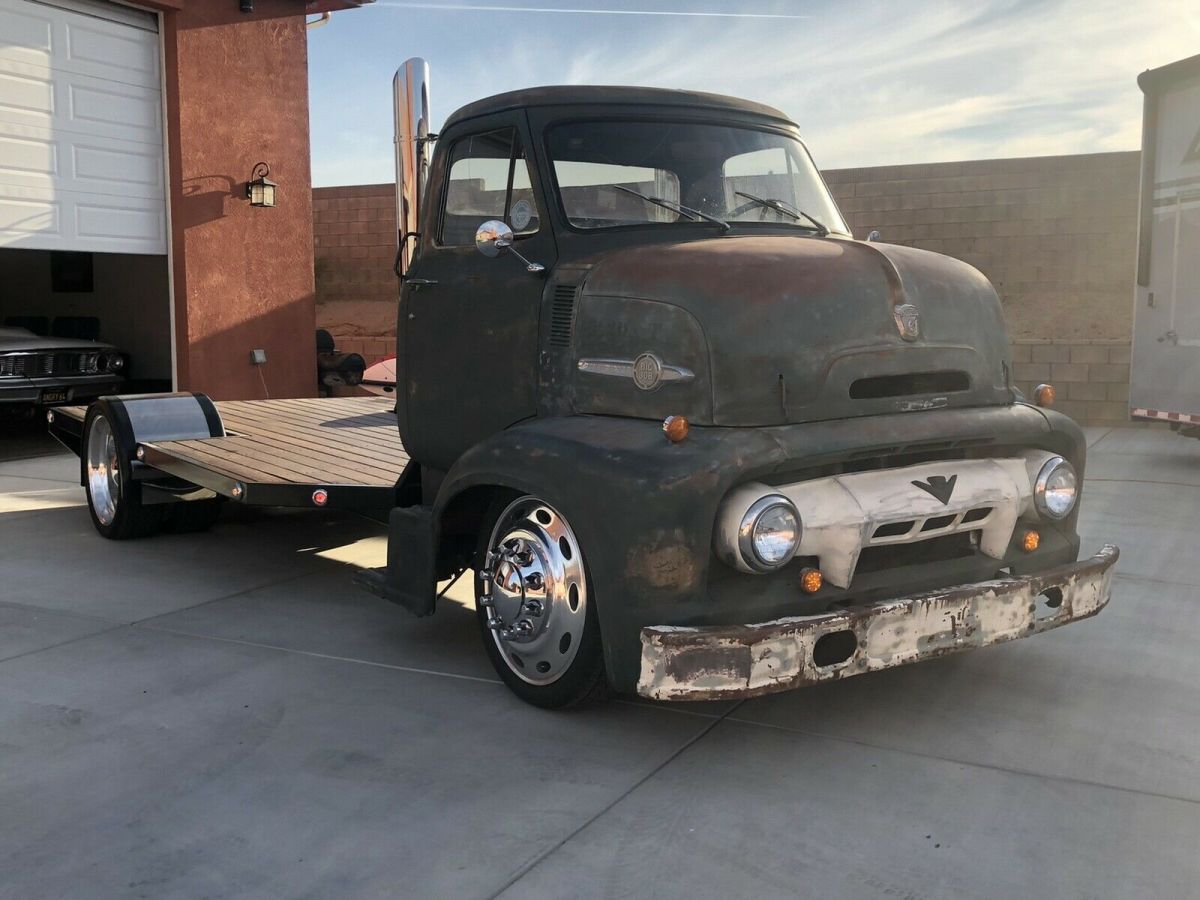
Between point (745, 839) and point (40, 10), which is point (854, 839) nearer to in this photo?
point (745, 839)

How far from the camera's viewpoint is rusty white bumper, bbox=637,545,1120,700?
342 cm

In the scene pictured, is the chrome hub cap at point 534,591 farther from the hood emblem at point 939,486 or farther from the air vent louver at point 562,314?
the hood emblem at point 939,486

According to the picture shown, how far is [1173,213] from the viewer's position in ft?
33.2

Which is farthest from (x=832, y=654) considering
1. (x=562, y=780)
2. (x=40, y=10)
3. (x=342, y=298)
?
(x=342, y=298)

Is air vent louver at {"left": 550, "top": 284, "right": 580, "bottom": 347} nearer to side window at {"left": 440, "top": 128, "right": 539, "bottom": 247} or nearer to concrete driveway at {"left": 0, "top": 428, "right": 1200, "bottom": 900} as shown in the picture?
side window at {"left": 440, "top": 128, "right": 539, "bottom": 247}

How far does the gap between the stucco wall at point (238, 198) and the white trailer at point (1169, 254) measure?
344 inches

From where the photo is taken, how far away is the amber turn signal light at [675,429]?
3.62 m

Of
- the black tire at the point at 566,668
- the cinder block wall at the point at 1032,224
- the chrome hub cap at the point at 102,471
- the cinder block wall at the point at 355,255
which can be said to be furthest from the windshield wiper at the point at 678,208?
the cinder block wall at the point at 355,255

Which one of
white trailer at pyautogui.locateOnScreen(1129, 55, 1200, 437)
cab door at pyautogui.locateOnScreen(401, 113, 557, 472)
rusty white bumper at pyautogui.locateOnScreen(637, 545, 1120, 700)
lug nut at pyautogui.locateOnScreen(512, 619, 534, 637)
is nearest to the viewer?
rusty white bumper at pyautogui.locateOnScreen(637, 545, 1120, 700)

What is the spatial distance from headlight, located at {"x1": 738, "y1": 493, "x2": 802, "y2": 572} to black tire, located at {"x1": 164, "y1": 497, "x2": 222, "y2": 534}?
4.67 meters

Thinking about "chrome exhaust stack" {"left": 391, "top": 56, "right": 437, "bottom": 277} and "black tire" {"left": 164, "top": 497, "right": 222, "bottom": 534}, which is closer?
"chrome exhaust stack" {"left": 391, "top": 56, "right": 437, "bottom": 277}

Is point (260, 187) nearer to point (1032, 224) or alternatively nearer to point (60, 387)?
point (60, 387)

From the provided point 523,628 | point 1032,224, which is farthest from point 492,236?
point 1032,224

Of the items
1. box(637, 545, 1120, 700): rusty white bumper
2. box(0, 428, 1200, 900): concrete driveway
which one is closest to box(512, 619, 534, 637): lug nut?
box(0, 428, 1200, 900): concrete driveway
